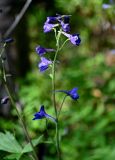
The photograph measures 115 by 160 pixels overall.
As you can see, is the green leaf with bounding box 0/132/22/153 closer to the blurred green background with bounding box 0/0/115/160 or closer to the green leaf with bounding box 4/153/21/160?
the green leaf with bounding box 4/153/21/160

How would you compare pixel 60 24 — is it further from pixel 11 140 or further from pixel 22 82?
pixel 22 82

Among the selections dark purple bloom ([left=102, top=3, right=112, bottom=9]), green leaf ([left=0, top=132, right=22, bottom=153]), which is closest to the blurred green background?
dark purple bloom ([left=102, top=3, right=112, bottom=9])

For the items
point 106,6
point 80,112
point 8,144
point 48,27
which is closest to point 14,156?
point 8,144

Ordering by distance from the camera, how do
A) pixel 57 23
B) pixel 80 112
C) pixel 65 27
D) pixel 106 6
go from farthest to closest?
pixel 80 112, pixel 106 6, pixel 57 23, pixel 65 27

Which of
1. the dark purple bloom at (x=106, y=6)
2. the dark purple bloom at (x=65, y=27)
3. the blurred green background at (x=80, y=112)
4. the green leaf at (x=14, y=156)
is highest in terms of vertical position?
the dark purple bloom at (x=65, y=27)

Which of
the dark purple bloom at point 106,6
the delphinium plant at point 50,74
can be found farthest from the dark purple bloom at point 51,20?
the dark purple bloom at point 106,6

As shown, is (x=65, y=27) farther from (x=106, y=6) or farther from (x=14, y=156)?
(x=106, y=6)

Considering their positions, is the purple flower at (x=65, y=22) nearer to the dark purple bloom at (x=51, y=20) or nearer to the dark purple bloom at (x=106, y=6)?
the dark purple bloom at (x=51, y=20)

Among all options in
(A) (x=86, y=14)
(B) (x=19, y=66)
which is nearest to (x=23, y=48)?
(B) (x=19, y=66)
